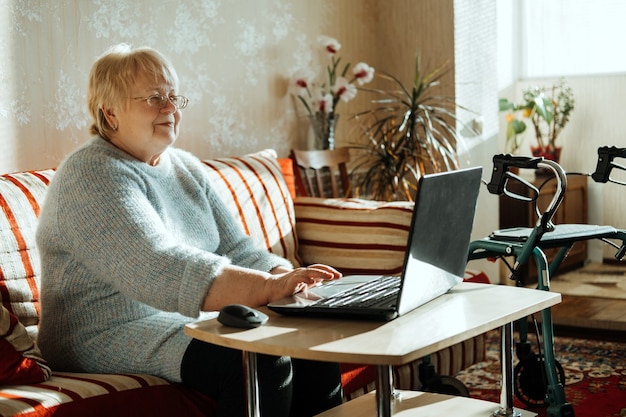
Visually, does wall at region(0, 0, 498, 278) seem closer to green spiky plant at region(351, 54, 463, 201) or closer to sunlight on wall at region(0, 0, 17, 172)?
sunlight on wall at region(0, 0, 17, 172)

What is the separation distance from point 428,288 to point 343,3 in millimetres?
2794

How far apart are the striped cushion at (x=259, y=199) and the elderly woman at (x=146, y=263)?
1.94 ft

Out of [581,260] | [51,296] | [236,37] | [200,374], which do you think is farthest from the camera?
[581,260]

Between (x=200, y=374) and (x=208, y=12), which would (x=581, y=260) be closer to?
(x=208, y=12)

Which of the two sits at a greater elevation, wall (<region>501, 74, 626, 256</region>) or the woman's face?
the woman's face

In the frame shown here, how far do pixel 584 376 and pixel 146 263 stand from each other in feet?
6.73

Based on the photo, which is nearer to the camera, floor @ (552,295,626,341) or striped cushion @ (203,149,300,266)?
striped cushion @ (203,149,300,266)

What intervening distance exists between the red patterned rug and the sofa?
0.18 meters

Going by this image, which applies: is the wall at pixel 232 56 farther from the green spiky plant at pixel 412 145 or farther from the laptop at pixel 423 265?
the laptop at pixel 423 265

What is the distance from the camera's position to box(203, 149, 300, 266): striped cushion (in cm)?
294

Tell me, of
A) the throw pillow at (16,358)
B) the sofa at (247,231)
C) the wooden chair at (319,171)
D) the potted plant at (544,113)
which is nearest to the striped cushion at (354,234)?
the sofa at (247,231)

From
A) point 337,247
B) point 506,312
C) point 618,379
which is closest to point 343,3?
point 337,247

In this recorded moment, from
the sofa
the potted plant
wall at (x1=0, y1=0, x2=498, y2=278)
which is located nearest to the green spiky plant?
wall at (x1=0, y1=0, x2=498, y2=278)

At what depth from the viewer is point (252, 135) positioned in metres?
3.63
